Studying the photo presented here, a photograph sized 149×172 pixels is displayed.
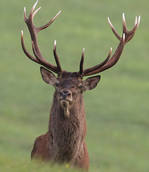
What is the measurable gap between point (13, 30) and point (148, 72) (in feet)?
25.7

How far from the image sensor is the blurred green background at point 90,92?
2261cm

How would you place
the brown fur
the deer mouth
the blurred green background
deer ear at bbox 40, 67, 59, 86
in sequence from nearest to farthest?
the deer mouth < the brown fur < deer ear at bbox 40, 67, 59, 86 < the blurred green background

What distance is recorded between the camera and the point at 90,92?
28922mm

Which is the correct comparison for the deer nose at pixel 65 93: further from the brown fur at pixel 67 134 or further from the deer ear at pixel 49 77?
the deer ear at pixel 49 77

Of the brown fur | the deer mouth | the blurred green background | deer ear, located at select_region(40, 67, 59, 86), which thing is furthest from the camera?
the blurred green background

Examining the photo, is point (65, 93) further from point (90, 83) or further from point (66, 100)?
point (90, 83)

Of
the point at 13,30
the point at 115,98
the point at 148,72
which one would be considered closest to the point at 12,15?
the point at 13,30

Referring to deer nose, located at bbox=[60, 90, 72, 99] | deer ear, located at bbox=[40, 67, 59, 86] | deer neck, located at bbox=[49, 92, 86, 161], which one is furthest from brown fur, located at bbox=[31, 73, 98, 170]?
deer ear, located at bbox=[40, 67, 59, 86]

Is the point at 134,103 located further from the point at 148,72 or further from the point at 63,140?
the point at 63,140

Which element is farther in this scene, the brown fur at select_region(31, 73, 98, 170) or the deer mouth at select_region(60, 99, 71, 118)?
the brown fur at select_region(31, 73, 98, 170)

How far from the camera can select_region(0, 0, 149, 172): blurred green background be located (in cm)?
2261

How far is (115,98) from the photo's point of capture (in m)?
28.6

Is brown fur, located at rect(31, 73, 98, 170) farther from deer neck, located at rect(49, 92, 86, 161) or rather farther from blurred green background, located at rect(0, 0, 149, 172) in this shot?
blurred green background, located at rect(0, 0, 149, 172)

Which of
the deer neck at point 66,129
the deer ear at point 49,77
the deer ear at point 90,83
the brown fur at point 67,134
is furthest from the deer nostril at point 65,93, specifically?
the deer ear at point 90,83
